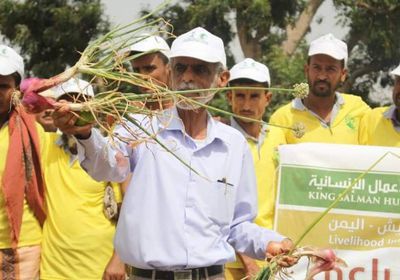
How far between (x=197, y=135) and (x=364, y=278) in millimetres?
1762

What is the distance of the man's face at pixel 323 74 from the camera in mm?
6121

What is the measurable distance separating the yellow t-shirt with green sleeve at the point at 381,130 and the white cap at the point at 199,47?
5.62 ft

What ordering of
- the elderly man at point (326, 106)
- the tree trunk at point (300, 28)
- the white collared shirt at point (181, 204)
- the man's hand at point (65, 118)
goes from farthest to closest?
the tree trunk at point (300, 28) → the elderly man at point (326, 106) → the white collared shirt at point (181, 204) → the man's hand at point (65, 118)

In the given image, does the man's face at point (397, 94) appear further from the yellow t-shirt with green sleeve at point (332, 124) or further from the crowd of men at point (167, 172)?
the yellow t-shirt with green sleeve at point (332, 124)

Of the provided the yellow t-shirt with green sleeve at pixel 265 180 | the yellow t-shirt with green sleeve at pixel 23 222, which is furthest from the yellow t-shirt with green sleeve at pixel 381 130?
the yellow t-shirt with green sleeve at pixel 23 222

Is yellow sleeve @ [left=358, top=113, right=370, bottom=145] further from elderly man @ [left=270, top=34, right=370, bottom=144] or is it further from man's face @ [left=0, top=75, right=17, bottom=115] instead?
man's face @ [left=0, top=75, right=17, bottom=115]

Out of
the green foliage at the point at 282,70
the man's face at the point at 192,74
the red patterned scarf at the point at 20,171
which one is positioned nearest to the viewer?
the man's face at the point at 192,74

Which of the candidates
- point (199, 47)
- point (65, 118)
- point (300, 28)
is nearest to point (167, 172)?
point (199, 47)

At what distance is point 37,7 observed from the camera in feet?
60.2

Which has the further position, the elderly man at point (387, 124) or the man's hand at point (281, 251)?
the elderly man at point (387, 124)

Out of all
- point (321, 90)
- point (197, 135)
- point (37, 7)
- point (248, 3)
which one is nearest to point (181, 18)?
point (248, 3)

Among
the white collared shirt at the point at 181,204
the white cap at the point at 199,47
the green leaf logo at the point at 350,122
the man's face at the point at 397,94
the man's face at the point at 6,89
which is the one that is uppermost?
the man's face at the point at 397,94

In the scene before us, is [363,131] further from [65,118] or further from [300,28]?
[300,28]

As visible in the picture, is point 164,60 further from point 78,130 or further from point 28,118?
point 78,130
